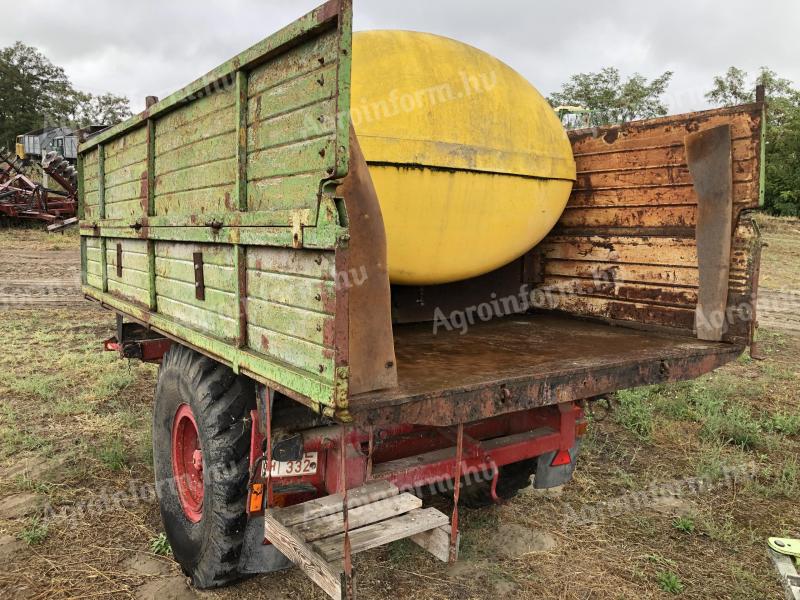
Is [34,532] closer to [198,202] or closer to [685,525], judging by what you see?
[198,202]

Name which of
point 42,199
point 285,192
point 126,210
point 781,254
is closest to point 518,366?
point 285,192

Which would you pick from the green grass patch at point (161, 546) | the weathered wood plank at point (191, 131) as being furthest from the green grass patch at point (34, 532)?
the weathered wood plank at point (191, 131)

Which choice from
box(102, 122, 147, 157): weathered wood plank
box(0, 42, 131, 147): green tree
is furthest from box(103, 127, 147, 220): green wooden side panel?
box(0, 42, 131, 147): green tree

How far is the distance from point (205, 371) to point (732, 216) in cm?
265

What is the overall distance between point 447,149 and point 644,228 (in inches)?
56.1

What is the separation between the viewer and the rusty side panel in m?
3.02

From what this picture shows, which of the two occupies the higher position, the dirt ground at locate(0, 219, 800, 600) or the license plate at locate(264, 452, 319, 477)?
the license plate at locate(264, 452, 319, 477)

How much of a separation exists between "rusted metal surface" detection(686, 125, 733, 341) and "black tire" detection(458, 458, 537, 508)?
4.26 feet

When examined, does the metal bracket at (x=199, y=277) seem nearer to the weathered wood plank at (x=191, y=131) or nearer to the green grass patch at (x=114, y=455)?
the weathered wood plank at (x=191, y=131)

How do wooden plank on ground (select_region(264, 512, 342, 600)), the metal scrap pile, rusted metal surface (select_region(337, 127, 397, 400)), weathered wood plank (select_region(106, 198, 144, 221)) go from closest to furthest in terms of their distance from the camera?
rusted metal surface (select_region(337, 127, 397, 400))
wooden plank on ground (select_region(264, 512, 342, 600))
weathered wood plank (select_region(106, 198, 144, 221))
the metal scrap pile

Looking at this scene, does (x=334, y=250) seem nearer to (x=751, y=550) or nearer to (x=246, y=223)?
(x=246, y=223)

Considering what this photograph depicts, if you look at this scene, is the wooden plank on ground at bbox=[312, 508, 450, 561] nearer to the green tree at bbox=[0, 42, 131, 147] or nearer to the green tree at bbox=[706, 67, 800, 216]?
the green tree at bbox=[706, 67, 800, 216]

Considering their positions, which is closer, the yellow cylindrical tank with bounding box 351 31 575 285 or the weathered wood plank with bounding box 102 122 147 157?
the yellow cylindrical tank with bounding box 351 31 575 285

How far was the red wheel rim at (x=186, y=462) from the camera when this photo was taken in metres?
3.07
